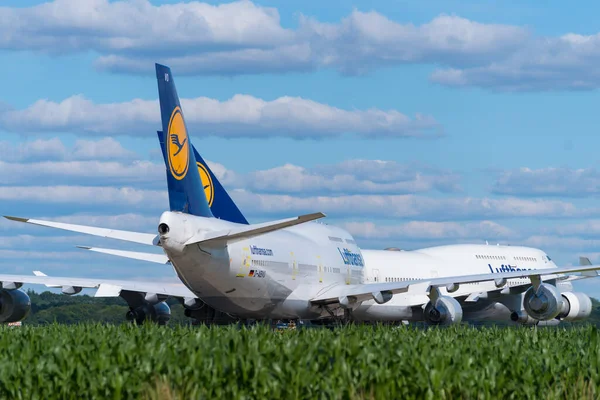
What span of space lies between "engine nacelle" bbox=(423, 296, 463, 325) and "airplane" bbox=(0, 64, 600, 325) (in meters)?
0.05

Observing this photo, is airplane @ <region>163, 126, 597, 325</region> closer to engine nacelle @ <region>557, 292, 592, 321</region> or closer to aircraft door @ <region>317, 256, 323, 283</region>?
engine nacelle @ <region>557, 292, 592, 321</region>

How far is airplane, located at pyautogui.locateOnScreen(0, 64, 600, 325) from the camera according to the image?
37719 mm

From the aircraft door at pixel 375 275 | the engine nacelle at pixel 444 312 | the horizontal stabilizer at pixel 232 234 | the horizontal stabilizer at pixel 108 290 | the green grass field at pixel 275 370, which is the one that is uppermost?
the horizontal stabilizer at pixel 232 234

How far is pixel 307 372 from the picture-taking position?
19.8 m

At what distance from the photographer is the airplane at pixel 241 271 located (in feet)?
124

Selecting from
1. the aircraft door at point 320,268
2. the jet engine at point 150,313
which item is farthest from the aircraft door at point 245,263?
the jet engine at point 150,313

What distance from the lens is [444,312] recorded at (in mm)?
47594

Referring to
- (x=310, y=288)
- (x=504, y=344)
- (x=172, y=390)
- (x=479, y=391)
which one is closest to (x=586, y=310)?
(x=310, y=288)

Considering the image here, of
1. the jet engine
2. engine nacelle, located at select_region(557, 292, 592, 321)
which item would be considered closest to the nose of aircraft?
the jet engine

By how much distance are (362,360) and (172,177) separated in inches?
824

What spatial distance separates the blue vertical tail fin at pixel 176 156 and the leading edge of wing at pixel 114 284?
8.69 m

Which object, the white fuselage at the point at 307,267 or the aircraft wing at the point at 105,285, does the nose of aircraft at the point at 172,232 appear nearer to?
the white fuselage at the point at 307,267

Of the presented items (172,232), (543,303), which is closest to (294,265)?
(172,232)

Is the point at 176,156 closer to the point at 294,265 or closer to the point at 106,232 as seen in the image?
the point at 106,232
